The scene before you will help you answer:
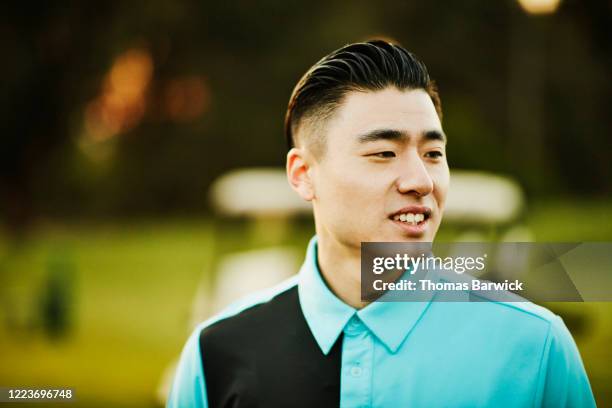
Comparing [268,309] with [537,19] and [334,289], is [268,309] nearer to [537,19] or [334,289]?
[334,289]

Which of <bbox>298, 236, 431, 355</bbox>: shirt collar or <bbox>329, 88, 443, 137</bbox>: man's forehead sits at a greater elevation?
<bbox>329, 88, 443, 137</bbox>: man's forehead

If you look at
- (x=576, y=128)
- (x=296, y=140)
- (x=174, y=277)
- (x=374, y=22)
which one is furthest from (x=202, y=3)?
(x=296, y=140)

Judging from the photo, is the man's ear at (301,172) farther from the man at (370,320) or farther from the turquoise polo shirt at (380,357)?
the turquoise polo shirt at (380,357)

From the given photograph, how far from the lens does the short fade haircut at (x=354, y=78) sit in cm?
181

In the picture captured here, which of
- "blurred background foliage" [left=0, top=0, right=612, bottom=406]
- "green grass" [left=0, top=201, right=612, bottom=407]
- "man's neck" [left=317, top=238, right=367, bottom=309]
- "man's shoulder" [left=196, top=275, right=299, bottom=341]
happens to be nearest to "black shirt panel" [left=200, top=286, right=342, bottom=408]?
"man's shoulder" [left=196, top=275, right=299, bottom=341]

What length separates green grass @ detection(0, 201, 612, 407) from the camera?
494cm

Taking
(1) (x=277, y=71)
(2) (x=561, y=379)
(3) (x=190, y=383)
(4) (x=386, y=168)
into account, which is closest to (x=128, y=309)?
(1) (x=277, y=71)

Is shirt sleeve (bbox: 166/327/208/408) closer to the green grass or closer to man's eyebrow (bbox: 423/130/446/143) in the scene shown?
man's eyebrow (bbox: 423/130/446/143)

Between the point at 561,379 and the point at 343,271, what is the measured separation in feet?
2.06

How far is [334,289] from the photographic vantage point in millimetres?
1897

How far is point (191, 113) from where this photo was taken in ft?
57.1

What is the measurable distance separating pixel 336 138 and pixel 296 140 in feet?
0.76

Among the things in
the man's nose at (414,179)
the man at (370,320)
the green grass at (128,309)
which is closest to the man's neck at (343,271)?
the man at (370,320)

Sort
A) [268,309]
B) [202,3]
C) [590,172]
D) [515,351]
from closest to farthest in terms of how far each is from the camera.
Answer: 1. [515,351]
2. [268,309]
3. [590,172]
4. [202,3]
